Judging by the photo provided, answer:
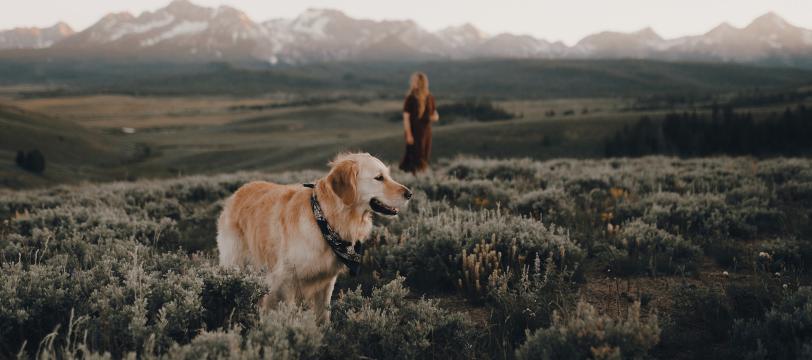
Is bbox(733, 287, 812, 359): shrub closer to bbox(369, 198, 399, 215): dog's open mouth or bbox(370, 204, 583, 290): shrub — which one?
bbox(370, 204, 583, 290): shrub

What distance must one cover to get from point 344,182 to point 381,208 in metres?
0.39

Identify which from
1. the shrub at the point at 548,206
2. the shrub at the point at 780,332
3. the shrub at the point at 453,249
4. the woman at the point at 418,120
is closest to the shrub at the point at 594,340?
the shrub at the point at 780,332

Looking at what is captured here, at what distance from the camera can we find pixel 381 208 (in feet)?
14.6

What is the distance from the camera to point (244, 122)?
103 meters

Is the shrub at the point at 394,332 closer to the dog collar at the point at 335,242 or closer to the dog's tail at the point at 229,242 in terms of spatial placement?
the dog collar at the point at 335,242

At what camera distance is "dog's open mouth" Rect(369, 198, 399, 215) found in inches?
174

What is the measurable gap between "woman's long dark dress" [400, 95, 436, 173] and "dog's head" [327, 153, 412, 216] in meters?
8.24

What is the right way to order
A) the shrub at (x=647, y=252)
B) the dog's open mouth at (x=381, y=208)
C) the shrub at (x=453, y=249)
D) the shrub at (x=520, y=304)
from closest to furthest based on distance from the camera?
the shrub at (x=520, y=304) < the dog's open mouth at (x=381, y=208) < the shrub at (x=453, y=249) < the shrub at (x=647, y=252)

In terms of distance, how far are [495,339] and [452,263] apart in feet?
5.44

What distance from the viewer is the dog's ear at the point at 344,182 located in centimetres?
431

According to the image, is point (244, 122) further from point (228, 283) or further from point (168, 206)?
point (228, 283)

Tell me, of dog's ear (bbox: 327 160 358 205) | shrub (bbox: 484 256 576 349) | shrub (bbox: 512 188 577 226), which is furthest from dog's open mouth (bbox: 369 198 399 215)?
shrub (bbox: 512 188 577 226)

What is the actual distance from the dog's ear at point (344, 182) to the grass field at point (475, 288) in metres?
0.80

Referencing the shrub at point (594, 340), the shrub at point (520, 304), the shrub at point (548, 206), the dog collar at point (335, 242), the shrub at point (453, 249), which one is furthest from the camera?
the shrub at point (548, 206)
